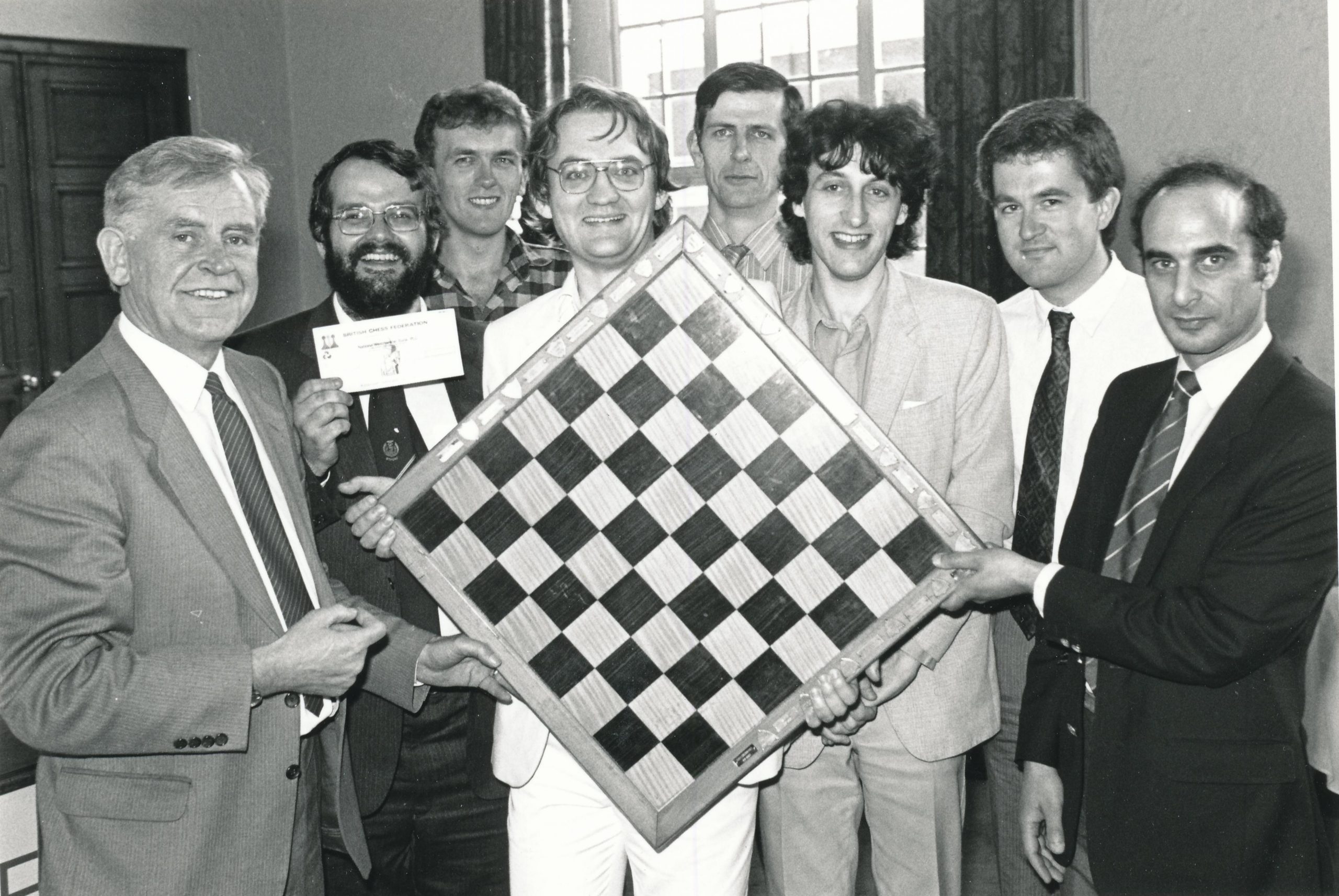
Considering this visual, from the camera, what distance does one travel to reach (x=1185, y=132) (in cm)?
521

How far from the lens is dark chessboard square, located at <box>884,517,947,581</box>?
213cm

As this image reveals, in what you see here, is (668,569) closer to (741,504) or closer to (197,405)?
(741,504)

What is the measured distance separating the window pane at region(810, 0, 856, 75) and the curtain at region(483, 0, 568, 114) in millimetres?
1529

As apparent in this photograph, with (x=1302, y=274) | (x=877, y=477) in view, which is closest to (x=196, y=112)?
(x=1302, y=274)

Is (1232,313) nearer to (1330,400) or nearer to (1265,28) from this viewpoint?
(1330,400)

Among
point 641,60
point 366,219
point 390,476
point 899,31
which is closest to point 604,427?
point 390,476

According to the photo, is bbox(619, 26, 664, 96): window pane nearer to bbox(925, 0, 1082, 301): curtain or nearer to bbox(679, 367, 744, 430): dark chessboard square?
bbox(925, 0, 1082, 301): curtain

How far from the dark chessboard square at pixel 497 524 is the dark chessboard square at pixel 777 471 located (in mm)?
435

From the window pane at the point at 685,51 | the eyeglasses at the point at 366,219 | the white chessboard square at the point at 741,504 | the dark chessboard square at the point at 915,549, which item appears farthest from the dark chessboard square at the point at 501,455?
the window pane at the point at 685,51

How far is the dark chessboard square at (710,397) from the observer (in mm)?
2174

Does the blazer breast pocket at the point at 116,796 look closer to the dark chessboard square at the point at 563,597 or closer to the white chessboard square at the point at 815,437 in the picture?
the dark chessboard square at the point at 563,597

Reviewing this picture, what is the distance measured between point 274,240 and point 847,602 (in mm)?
7497

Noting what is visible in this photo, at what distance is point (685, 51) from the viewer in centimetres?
755

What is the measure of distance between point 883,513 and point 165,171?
4.66 feet
